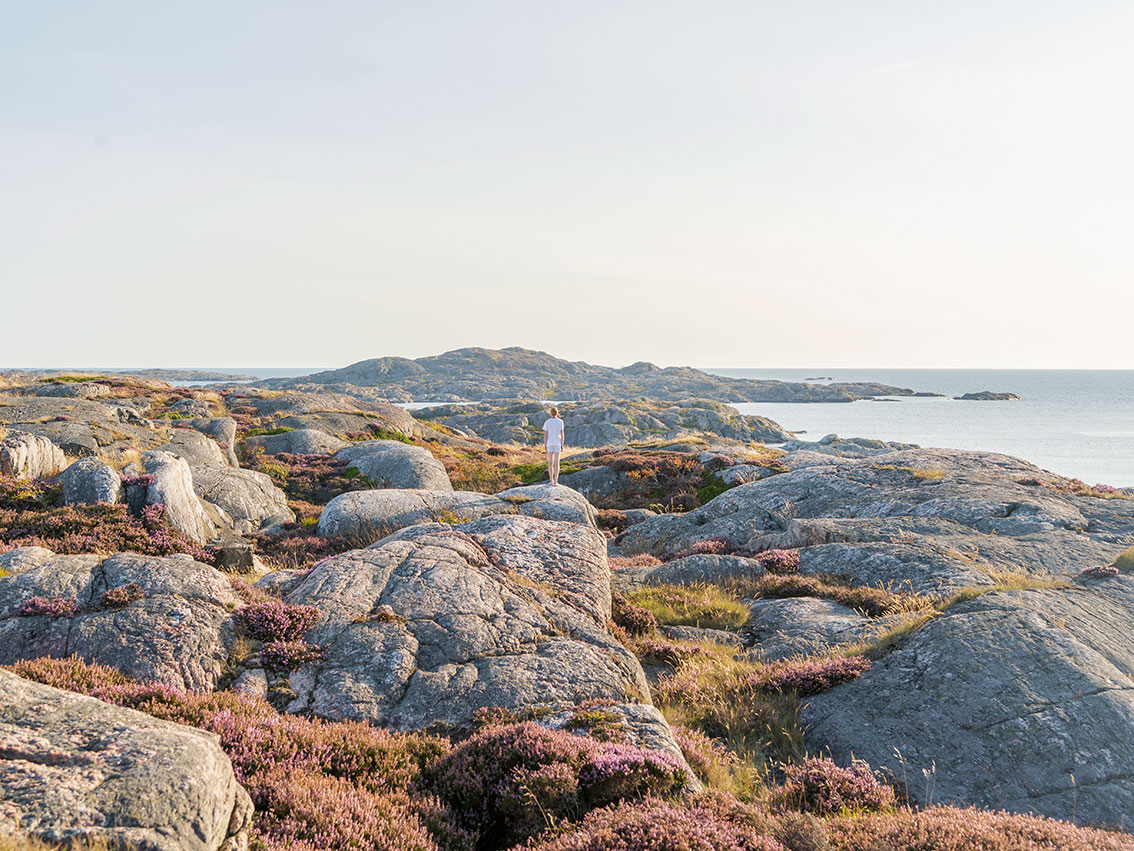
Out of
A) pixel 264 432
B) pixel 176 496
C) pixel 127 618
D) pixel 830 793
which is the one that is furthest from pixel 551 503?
pixel 264 432

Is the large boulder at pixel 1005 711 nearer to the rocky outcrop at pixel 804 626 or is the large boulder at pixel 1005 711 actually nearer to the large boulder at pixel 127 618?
the rocky outcrop at pixel 804 626

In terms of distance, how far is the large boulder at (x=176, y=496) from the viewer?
14.6 meters

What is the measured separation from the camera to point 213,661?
8109 mm

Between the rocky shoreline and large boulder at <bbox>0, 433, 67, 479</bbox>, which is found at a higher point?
large boulder at <bbox>0, 433, 67, 479</bbox>

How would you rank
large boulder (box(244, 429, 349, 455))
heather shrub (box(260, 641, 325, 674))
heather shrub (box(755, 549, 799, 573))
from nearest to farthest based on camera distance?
heather shrub (box(260, 641, 325, 674))
heather shrub (box(755, 549, 799, 573))
large boulder (box(244, 429, 349, 455))

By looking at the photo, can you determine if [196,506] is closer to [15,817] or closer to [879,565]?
[15,817]

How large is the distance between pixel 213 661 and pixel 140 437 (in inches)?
789

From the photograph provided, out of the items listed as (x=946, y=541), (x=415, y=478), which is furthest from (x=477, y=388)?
(x=946, y=541)

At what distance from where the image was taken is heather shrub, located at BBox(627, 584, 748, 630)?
13.5 m

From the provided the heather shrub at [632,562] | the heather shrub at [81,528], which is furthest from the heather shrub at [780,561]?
the heather shrub at [81,528]

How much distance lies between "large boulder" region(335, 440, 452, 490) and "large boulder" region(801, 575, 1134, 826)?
20708 millimetres

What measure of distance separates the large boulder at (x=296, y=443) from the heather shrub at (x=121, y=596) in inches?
1030

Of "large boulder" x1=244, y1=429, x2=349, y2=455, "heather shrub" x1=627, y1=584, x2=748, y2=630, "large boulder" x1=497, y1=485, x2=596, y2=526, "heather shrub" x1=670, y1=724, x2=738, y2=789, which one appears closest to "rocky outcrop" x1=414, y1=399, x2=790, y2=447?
"large boulder" x1=244, y1=429, x2=349, y2=455

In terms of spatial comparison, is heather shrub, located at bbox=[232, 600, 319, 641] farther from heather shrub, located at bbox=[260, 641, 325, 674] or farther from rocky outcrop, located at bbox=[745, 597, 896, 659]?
rocky outcrop, located at bbox=[745, 597, 896, 659]
